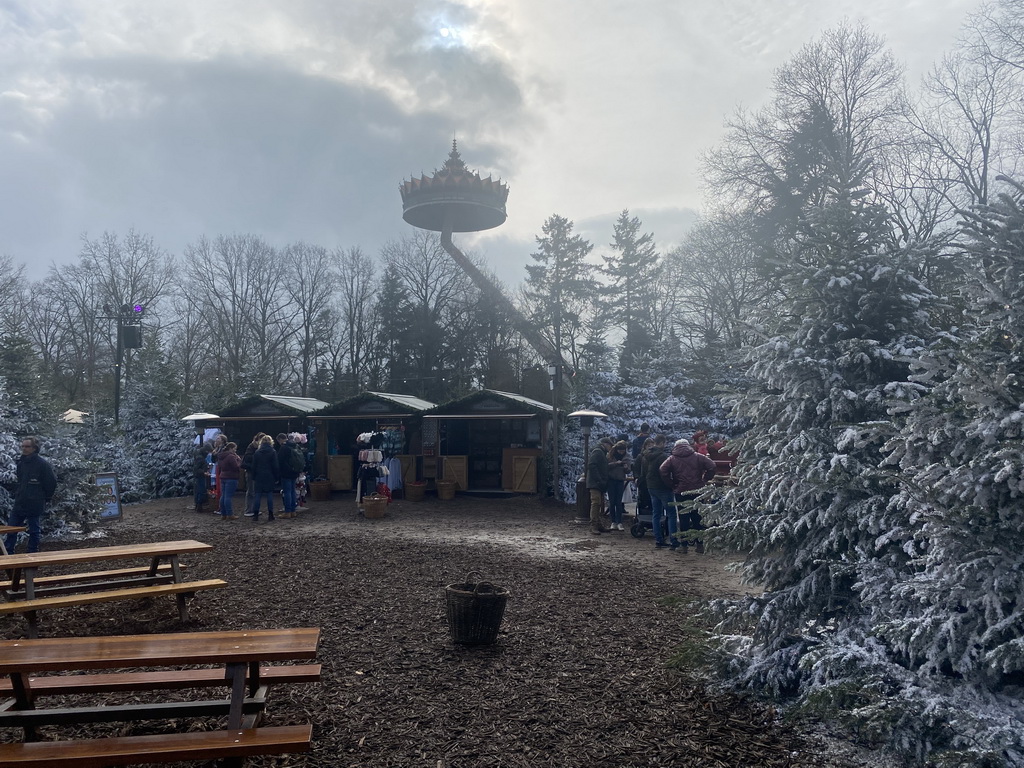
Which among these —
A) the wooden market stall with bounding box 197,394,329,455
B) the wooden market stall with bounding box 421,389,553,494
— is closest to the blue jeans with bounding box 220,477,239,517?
the wooden market stall with bounding box 197,394,329,455

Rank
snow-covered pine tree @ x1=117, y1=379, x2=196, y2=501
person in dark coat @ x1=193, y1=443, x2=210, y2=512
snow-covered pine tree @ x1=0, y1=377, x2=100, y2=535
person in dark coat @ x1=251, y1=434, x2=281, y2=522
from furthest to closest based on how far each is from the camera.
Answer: snow-covered pine tree @ x1=117, y1=379, x2=196, y2=501 → person in dark coat @ x1=193, y1=443, x2=210, y2=512 → person in dark coat @ x1=251, y1=434, x2=281, y2=522 → snow-covered pine tree @ x1=0, y1=377, x2=100, y2=535

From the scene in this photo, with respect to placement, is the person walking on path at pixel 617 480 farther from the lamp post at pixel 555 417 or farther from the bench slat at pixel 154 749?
the bench slat at pixel 154 749

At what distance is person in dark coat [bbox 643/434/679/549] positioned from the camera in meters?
11.1

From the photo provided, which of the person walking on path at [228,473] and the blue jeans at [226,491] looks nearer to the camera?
the person walking on path at [228,473]

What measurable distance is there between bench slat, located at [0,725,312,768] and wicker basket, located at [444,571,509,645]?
7.37ft

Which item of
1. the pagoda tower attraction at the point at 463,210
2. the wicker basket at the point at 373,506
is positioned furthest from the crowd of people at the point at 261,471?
the pagoda tower attraction at the point at 463,210

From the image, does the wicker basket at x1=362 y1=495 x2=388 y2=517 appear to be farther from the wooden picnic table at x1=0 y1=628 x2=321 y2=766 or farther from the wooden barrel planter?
the wooden picnic table at x1=0 y1=628 x2=321 y2=766

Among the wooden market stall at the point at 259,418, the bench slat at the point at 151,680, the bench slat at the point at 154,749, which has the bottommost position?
the bench slat at the point at 154,749

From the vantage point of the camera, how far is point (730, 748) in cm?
394

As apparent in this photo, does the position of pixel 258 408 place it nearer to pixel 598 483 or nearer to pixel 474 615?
pixel 598 483

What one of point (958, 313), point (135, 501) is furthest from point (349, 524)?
point (958, 313)

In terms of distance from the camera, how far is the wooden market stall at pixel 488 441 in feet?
60.5

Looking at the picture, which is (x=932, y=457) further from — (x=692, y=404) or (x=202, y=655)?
(x=692, y=404)

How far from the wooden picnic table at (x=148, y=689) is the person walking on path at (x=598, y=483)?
9.34 metres
